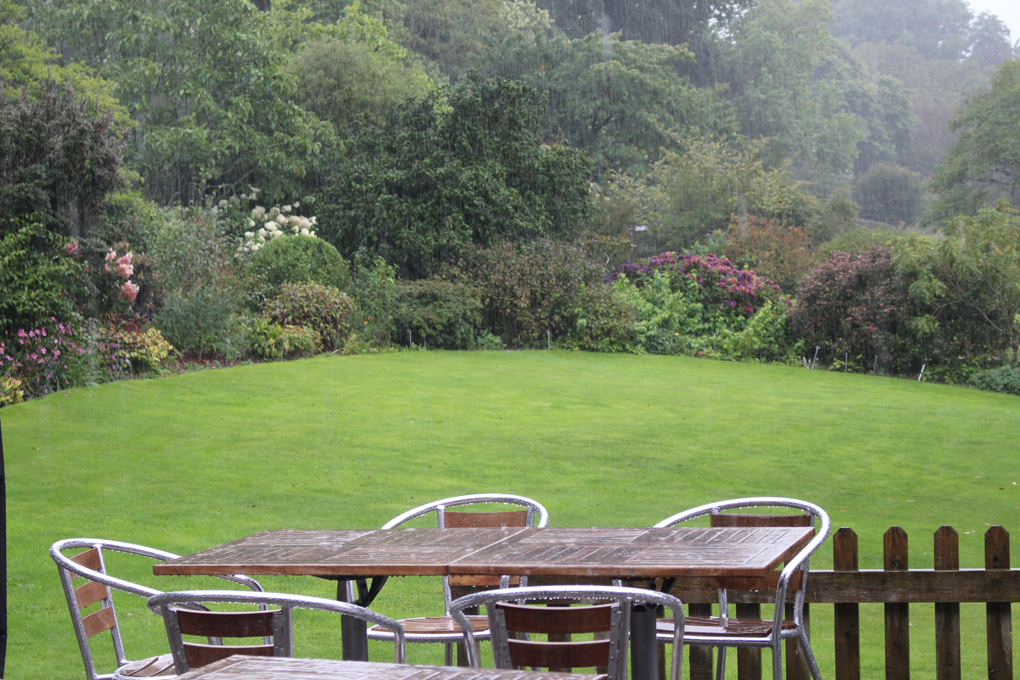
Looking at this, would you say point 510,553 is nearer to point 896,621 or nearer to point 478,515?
point 478,515

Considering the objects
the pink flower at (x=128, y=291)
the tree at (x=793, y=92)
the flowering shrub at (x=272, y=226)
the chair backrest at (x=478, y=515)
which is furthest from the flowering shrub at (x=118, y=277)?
the tree at (x=793, y=92)

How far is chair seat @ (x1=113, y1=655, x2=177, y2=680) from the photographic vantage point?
293 cm

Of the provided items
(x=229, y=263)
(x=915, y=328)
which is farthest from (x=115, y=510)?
(x=915, y=328)

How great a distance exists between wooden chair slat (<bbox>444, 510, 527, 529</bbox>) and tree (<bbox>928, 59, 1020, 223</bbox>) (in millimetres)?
24625

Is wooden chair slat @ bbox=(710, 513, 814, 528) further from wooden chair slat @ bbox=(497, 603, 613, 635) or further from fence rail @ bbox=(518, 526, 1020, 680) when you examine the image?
wooden chair slat @ bbox=(497, 603, 613, 635)

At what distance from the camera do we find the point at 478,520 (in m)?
3.77

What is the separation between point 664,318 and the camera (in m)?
16.0

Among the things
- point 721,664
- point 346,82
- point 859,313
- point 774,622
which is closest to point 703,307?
point 859,313

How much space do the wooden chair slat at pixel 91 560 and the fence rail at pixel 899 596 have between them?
193 cm

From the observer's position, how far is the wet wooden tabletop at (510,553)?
2514mm

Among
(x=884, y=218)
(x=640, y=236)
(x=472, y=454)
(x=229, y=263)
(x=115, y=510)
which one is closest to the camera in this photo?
(x=115, y=510)

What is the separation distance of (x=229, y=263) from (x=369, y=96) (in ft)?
35.7

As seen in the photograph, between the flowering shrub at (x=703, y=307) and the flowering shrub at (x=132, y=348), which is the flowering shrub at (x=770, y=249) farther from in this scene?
the flowering shrub at (x=132, y=348)

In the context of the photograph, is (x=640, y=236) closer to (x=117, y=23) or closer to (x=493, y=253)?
(x=493, y=253)
